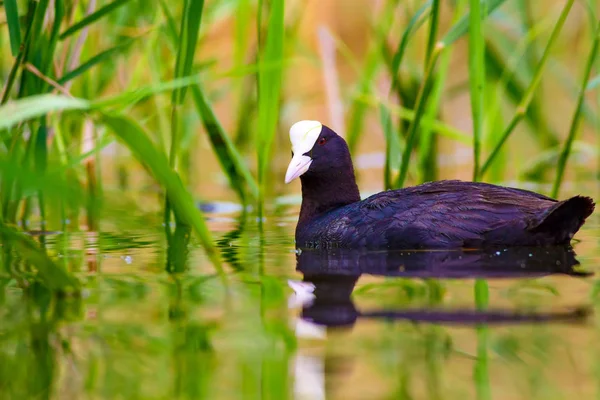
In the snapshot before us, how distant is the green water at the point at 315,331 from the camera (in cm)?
177

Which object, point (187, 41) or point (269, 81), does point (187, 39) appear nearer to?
point (187, 41)

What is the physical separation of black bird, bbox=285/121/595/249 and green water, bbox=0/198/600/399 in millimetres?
201

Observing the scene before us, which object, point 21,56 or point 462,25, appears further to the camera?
point 462,25

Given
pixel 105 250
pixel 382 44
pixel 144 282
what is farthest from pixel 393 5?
pixel 144 282

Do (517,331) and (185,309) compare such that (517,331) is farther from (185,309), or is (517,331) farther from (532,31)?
(532,31)

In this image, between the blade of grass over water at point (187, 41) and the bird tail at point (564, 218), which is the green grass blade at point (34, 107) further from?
the bird tail at point (564, 218)

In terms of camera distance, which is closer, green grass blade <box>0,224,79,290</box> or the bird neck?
green grass blade <box>0,224,79,290</box>

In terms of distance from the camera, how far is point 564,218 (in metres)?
3.46

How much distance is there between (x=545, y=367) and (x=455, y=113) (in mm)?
8149

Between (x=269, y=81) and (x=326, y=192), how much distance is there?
0.58 m

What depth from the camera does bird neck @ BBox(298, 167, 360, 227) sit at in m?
4.34

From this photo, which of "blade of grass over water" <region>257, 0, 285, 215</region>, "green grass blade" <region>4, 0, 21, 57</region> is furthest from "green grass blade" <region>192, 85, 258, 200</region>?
"green grass blade" <region>4, 0, 21, 57</region>

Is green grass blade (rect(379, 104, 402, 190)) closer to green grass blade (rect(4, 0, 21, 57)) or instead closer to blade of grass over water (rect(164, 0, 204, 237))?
blade of grass over water (rect(164, 0, 204, 237))

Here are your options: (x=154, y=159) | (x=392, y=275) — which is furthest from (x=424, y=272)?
(x=154, y=159)
